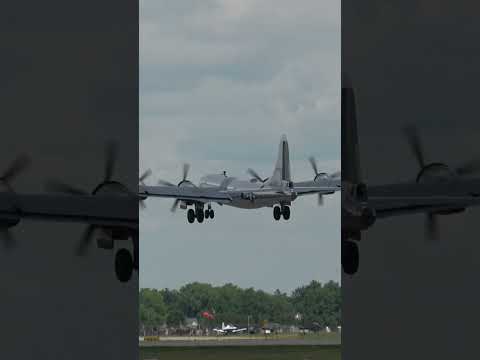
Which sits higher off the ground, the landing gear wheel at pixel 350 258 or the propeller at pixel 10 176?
Result: the propeller at pixel 10 176

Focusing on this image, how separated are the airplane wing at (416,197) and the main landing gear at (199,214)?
29.7 meters

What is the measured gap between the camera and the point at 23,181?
33.7ft

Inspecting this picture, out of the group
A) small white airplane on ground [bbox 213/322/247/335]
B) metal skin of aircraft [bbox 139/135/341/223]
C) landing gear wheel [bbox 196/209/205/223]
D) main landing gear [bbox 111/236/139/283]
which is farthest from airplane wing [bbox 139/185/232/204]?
main landing gear [bbox 111/236/139/283]

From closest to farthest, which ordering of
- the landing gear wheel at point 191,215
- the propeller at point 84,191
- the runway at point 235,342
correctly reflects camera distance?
the propeller at point 84,191, the runway at point 235,342, the landing gear wheel at point 191,215

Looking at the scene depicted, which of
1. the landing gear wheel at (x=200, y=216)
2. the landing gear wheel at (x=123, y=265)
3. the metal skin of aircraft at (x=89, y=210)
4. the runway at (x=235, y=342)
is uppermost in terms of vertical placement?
the landing gear wheel at (x=200, y=216)

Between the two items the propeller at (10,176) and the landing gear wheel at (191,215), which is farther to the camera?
the landing gear wheel at (191,215)

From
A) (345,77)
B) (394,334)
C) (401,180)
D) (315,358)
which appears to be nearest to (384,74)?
(345,77)

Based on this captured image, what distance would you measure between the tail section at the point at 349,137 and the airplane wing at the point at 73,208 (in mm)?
2391

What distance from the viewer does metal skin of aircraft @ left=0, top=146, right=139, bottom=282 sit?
10273 millimetres

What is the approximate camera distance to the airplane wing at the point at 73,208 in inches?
406

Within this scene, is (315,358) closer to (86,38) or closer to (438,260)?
(438,260)

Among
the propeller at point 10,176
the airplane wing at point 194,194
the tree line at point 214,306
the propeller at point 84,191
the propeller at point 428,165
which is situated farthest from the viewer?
the airplane wing at point 194,194

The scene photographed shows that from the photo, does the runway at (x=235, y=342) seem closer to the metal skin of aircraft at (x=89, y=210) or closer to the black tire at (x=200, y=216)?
the black tire at (x=200, y=216)

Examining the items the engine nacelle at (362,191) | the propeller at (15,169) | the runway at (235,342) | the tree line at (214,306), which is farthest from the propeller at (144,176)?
the tree line at (214,306)
